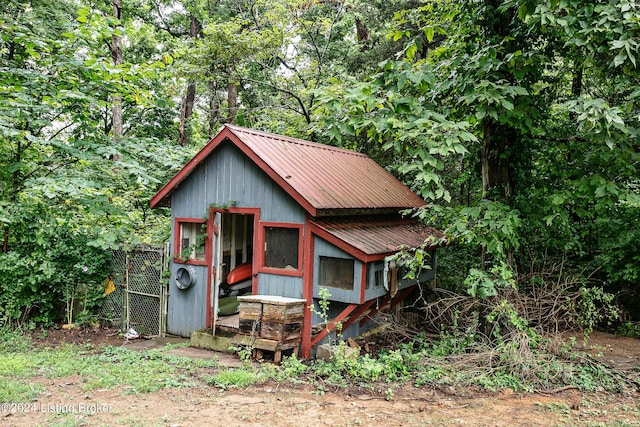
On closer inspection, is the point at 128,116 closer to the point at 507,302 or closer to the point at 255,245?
the point at 255,245

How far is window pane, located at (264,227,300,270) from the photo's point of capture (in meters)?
8.02

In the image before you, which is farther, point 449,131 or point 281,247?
point 281,247

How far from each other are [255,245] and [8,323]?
5.68 m

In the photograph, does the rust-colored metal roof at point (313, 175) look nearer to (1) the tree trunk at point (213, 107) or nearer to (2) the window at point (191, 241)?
(2) the window at point (191, 241)

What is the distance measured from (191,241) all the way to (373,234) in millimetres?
3856

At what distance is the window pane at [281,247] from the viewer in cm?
802

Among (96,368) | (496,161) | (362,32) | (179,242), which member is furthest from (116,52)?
(496,161)

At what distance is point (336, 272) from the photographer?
7727 millimetres

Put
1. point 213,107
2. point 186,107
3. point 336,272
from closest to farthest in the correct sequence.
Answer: point 336,272, point 186,107, point 213,107

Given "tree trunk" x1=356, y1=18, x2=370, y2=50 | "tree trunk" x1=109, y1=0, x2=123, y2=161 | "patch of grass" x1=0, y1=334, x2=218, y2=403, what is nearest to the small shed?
"patch of grass" x1=0, y1=334, x2=218, y2=403

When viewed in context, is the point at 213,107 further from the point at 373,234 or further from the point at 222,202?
the point at 373,234

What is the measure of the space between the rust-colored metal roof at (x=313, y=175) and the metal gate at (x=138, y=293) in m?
1.29

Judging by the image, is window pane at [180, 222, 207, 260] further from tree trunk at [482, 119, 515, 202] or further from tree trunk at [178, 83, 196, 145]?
tree trunk at [178, 83, 196, 145]

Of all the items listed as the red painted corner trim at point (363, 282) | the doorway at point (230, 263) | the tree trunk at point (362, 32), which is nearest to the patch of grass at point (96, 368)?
the doorway at point (230, 263)
